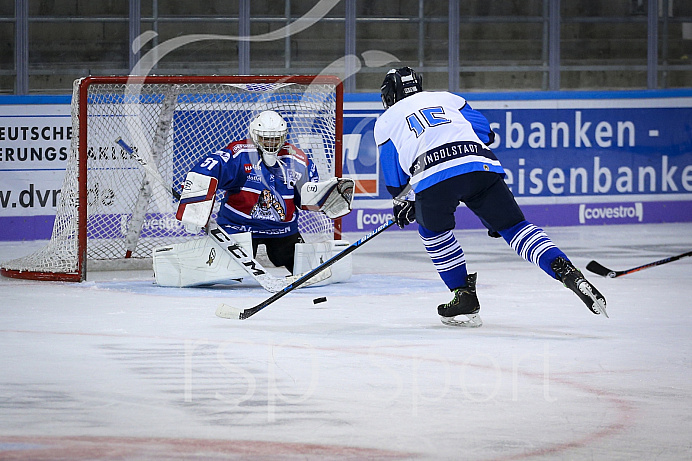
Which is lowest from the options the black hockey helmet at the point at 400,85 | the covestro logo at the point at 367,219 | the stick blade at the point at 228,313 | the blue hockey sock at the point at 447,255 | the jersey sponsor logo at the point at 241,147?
Result: the stick blade at the point at 228,313

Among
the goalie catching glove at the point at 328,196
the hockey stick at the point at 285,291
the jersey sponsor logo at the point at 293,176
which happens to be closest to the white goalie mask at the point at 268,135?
the jersey sponsor logo at the point at 293,176

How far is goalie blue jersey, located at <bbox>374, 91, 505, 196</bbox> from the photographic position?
4523mm

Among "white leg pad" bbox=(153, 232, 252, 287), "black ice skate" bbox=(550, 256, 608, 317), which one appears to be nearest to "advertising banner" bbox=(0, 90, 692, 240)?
"white leg pad" bbox=(153, 232, 252, 287)

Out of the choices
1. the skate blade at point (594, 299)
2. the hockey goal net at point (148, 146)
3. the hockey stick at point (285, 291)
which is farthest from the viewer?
the hockey goal net at point (148, 146)

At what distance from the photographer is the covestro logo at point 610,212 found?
31.0ft

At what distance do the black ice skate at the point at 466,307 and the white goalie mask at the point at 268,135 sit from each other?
1.69 meters

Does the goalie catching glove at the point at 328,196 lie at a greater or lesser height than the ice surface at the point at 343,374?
greater

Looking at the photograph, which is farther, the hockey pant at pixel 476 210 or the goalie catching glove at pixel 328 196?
the goalie catching glove at pixel 328 196

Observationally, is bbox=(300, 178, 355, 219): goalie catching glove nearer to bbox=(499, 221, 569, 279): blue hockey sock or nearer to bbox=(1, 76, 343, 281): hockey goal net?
bbox=(1, 76, 343, 281): hockey goal net

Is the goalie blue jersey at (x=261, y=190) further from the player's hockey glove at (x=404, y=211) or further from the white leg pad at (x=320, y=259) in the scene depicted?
the player's hockey glove at (x=404, y=211)

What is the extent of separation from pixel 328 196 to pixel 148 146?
1.62 meters

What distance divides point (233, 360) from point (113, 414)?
85 centimetres

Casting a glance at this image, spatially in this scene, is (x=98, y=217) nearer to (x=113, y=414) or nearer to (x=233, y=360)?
(x=233, y=360)

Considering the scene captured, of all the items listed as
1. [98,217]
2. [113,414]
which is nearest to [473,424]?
[113,414]
